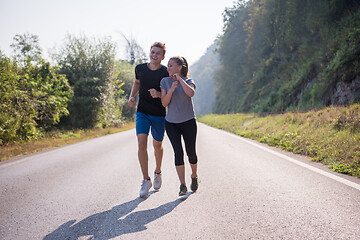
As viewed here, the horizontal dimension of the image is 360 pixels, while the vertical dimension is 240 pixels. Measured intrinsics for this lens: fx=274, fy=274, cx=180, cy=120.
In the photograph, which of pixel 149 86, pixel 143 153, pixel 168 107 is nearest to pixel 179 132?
pixel 168 107

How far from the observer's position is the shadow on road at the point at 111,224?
264 cm

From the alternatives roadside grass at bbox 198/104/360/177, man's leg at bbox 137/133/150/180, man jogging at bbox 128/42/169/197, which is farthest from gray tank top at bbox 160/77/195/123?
roadside grass at bbox 198/104/360/177

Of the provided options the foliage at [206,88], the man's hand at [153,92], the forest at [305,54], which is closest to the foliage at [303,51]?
the forest at [305,54]

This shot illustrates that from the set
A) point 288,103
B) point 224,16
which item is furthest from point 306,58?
point 224,16

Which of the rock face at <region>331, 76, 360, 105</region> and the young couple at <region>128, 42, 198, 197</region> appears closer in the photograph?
the young couple at <region>128, 42, 198, 197</region>

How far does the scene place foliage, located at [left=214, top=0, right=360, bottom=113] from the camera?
13906mm

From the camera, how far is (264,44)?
33.4 meters

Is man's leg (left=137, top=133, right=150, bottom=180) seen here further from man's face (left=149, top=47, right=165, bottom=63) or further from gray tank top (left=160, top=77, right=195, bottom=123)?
man's face (left=149, top=47, right=165, bottom=63)

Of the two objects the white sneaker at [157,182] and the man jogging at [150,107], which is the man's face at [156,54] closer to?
the man jogging at [150,107]

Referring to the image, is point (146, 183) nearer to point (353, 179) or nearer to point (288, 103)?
point (353, 179)

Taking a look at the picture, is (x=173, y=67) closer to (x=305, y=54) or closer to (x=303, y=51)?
(x=305, y=54)

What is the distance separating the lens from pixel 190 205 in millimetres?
3420

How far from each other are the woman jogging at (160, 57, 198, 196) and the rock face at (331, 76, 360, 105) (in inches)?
399

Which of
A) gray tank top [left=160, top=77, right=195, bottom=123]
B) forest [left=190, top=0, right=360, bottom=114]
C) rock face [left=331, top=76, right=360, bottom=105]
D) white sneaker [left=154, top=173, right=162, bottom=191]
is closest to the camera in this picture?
gray tank top [left=160, top=77, right=195, bottom=123]
